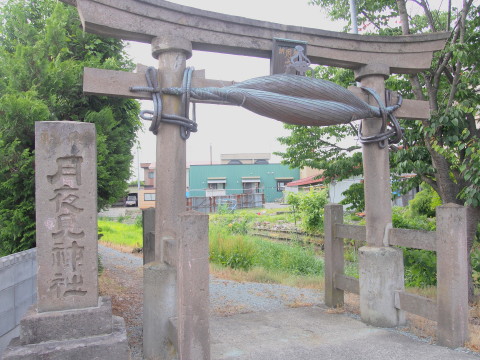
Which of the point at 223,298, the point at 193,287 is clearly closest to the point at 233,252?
the point at 223,298

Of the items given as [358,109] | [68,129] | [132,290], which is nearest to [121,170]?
[132,290]

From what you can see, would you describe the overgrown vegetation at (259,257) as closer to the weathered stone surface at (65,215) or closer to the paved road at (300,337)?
the paved road at (300,337)

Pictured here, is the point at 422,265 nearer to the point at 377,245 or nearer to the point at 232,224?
the point at 377,245

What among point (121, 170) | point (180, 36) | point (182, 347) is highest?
point (180, 36)

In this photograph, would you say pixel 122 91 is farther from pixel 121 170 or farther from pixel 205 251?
pixel 121 170

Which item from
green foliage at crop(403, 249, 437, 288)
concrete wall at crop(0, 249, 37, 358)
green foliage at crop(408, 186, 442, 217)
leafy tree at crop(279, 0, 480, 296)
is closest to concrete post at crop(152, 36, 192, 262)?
concrete wall at crop(0, 249, 37, 358)

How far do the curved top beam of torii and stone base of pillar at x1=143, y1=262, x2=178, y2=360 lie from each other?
7.56 feet

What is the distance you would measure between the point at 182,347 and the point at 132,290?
417 cm

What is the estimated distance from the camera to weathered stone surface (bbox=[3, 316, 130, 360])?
9.08 ft

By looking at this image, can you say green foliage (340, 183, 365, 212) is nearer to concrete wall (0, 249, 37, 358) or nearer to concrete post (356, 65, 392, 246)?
concrete post (356, 65, 392, 246)

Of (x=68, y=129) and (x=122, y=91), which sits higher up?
(x=122, y=91)

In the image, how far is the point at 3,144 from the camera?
4.75 meters

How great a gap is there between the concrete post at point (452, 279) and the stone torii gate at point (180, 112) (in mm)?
680

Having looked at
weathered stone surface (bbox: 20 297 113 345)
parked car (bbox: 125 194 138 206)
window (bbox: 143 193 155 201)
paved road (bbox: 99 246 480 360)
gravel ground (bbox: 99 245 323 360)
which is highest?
window (bbox: 143 193 155 201)
